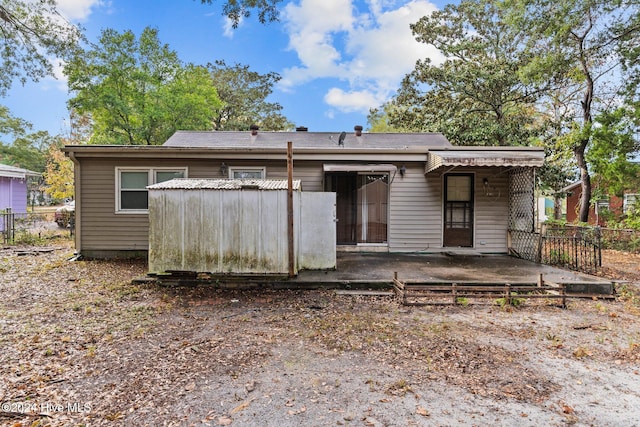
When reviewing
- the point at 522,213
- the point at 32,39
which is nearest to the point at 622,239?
the point at 522,213

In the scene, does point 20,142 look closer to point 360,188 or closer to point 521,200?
point 360,188

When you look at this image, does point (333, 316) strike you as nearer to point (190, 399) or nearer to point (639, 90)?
point (190, 399)

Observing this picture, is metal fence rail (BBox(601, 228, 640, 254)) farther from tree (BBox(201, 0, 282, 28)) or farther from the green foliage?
tree (BBox(201, 0, 282, 28))

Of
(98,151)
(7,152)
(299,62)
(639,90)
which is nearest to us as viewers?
(98,151)

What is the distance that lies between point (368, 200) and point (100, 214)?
22.8 ft

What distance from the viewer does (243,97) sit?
25.0 metres

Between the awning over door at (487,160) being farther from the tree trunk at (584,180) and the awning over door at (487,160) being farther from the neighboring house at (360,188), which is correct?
the tree trunk at (584,180)

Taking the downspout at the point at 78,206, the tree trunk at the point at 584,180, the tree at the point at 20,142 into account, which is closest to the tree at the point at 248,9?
the downspout at the point at 78,206

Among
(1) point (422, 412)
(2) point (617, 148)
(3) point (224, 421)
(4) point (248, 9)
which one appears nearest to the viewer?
(3) point (224, 421)

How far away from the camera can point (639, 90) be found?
12.3 m

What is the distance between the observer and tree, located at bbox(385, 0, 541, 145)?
1552 cm

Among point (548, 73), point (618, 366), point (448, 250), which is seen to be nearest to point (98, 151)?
point (448, 250)

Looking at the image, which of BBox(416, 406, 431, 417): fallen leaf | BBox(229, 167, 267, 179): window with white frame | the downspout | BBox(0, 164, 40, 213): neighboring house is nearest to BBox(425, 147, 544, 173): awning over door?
BBox(229, 167, 267, 179): window with white frame

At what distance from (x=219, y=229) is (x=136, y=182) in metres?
4.20
